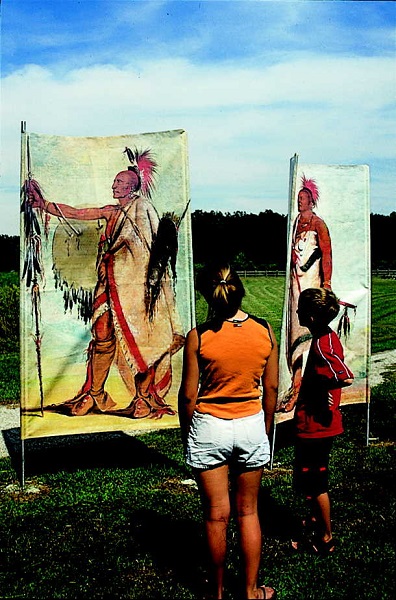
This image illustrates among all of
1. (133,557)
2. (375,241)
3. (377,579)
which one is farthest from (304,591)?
(375,241)

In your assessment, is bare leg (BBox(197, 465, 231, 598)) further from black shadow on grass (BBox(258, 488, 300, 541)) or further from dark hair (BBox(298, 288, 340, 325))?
black shadow on grass (BBox(258, 488, 300, 541))

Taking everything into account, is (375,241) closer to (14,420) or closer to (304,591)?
(14,420)

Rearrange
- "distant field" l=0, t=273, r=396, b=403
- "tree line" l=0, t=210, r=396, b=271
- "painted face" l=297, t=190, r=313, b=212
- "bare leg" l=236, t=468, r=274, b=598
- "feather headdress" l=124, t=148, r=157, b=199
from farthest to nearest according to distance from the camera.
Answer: "tree line" l=0, t=210, r=396, b=271 → "distant field" l=0, t=273, r=396, b=403 → "painted face" l=297, t=190, r=313, b=212 → "feather headdress" l=124, t=148, r=157, b=199 → "bare leg" l=236, t=468, r=274, b=598

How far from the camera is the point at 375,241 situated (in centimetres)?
7375

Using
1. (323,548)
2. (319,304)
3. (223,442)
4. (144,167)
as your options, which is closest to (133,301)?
(144,167)

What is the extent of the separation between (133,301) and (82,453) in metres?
2.52

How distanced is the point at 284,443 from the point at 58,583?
4809mm

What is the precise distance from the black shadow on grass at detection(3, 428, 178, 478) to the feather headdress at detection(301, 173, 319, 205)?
10.3ft

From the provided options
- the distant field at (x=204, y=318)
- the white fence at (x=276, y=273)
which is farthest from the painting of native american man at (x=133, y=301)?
the white fence at (x=276, y=273)

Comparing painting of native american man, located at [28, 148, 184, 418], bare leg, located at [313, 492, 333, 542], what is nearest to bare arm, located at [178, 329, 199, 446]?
bare leg, located at [313, 492, 333, 542]

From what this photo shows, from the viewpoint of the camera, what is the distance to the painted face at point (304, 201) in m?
8.07

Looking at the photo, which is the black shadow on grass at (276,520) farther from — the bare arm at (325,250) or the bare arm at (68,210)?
the bare arm at (68,210)

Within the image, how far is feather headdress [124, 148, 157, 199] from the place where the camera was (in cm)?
771

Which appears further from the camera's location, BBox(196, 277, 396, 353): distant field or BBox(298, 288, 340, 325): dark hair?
BBox(196, 277, 396, 353): distant field
